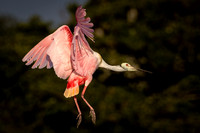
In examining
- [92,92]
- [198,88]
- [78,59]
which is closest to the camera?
[78,59]

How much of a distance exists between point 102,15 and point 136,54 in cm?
146

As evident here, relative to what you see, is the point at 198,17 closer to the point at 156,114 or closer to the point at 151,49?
the point at 151,49

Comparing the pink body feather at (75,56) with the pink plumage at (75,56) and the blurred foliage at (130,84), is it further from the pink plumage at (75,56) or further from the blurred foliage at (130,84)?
the blurred foliage at (130,84)

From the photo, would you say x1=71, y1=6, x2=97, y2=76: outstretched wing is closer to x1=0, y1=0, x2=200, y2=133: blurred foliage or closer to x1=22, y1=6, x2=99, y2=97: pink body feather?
Result: x1=22, y1=6, x2=99, y2=97: pink body feather

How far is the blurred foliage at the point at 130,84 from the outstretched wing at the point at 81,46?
482 cm

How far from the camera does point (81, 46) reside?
1.62 metres

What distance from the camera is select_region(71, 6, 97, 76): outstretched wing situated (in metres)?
1.56

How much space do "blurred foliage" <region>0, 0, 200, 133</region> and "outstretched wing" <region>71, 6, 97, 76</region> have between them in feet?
15.8

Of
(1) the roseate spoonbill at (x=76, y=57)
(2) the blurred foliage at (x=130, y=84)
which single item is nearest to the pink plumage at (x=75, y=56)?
(1) the roseate spoonbill at (x=76, y=57)

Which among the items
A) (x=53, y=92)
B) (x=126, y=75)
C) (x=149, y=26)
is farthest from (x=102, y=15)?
(x=53, y=92)

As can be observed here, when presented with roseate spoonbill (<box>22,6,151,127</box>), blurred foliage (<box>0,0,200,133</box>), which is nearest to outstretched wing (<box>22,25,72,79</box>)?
roseate spoonbill (<box>22,6,151,127</box>)

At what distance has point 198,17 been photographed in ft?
24.2

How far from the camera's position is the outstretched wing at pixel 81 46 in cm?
156

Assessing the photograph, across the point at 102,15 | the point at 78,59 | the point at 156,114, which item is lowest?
the point at 156,114
